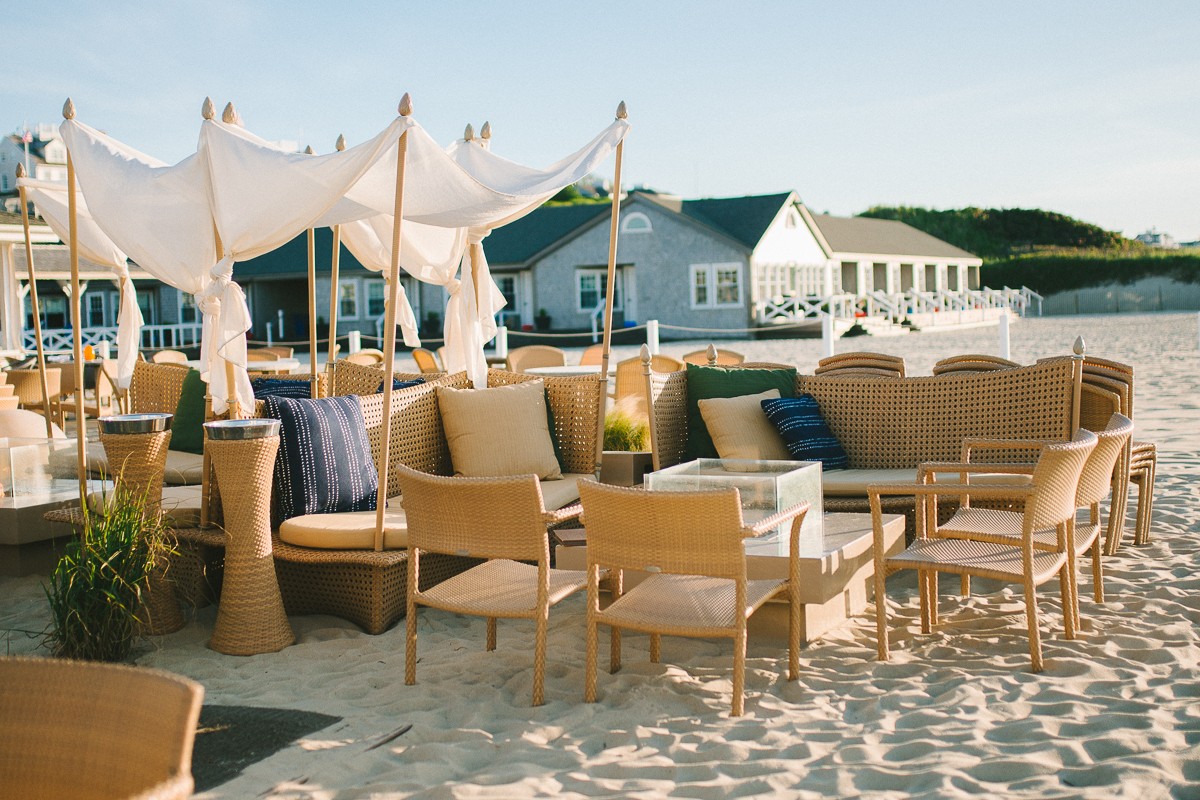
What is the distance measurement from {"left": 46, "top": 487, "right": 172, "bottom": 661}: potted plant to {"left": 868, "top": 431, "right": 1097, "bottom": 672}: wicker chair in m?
2.77

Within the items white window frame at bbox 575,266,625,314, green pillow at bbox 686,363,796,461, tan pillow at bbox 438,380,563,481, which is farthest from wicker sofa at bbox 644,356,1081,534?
white window frame at bbox 575,266,625,314

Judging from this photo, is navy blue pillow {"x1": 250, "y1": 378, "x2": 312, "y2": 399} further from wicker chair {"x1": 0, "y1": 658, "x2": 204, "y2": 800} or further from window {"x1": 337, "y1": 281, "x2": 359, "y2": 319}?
window {"x1": 337, "y1": 281, "x2": 359, "y2": 319}

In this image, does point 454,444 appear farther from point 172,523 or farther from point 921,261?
point 921,261

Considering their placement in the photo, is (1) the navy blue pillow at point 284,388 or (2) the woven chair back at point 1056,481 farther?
(1) the navy blue pillow at point 284,388

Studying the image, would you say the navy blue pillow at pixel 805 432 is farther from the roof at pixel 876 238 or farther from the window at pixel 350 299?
the roof at pixel 876 238

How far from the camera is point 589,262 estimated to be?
32188 mm

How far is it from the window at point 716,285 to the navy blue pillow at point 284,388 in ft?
82.4

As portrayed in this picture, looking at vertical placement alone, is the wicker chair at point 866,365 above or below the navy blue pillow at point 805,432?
above

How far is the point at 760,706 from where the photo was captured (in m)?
3.61

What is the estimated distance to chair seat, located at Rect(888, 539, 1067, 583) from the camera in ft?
12.7

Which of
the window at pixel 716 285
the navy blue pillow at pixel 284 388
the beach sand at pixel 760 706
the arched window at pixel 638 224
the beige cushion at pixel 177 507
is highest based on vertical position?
the arched window at pixel 638 224

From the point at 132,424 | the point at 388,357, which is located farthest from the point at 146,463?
the point at 388,357

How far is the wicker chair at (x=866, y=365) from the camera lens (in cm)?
669

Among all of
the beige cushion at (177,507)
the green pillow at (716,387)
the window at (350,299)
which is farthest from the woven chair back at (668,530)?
the window at (350,299)
